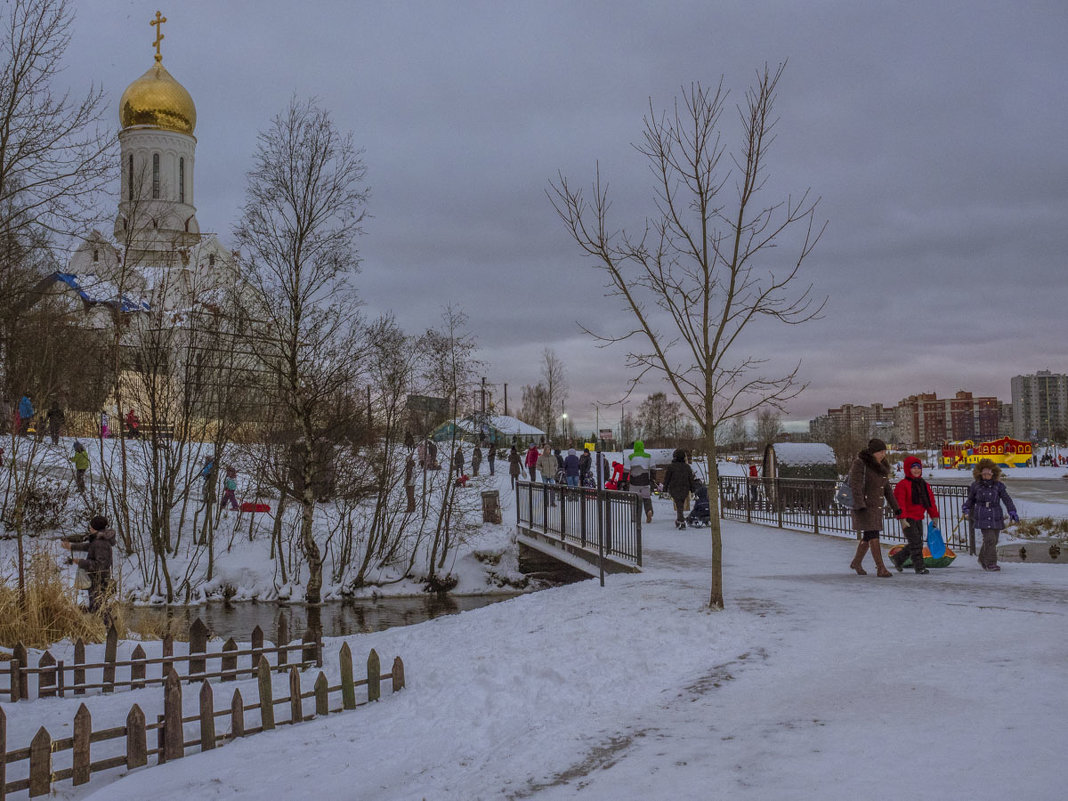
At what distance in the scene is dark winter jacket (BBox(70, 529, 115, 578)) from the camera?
13992 mm

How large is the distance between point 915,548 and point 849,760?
8.09 metres

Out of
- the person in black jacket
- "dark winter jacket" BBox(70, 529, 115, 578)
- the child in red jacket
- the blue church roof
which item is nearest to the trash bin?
the blue church roof

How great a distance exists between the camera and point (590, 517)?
54.5 feet

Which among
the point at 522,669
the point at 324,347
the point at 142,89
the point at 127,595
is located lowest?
the point at 127,595

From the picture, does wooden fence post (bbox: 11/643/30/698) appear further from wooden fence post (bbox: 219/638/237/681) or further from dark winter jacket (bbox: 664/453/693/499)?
dark winter jacket (bbox: 664/453/693/499)

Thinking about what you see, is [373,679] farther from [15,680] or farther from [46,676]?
[15,680]

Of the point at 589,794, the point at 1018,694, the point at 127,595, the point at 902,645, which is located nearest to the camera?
the point at 589,794

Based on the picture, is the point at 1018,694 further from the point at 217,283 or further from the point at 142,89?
the point at 142,89

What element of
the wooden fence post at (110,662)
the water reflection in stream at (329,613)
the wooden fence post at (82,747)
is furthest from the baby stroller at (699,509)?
the wooden fence post at (82,747)

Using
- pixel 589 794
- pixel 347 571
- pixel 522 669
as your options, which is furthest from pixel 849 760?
pixel 347 571

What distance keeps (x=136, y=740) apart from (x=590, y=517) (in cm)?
1078

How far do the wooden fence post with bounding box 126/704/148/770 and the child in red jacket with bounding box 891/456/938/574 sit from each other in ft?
32.6

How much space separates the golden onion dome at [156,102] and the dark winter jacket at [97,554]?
46.9 metres

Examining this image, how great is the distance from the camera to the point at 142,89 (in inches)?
2096
